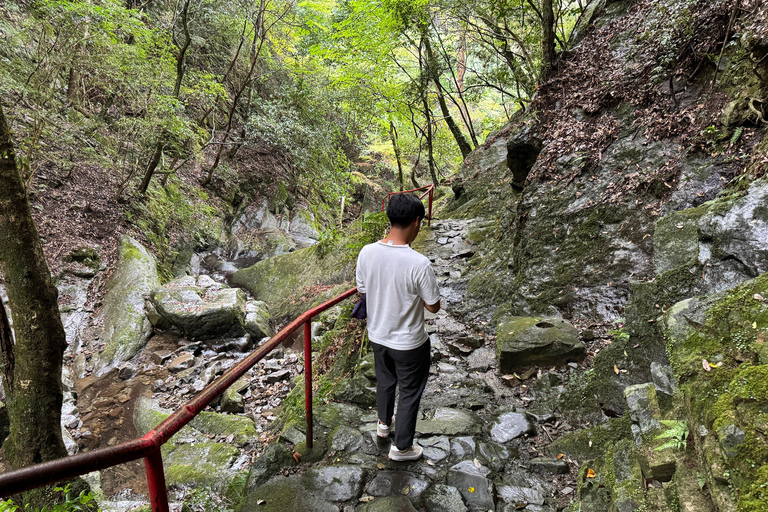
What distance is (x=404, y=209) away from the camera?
2.38 meters

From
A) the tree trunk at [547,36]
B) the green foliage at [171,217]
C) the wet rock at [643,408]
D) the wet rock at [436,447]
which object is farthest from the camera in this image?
the green foliage at [171,217]

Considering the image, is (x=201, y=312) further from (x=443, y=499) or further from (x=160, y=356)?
(x=443, y=499)

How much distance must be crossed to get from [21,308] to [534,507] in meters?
4.14

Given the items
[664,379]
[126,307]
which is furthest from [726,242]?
[126,307]

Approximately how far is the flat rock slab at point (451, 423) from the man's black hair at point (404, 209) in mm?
Answer: 1972

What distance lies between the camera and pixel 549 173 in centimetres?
586

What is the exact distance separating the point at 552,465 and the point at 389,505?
132cm

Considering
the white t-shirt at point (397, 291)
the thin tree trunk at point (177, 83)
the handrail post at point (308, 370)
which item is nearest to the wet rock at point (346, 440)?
the handrail post at point (308, 370)

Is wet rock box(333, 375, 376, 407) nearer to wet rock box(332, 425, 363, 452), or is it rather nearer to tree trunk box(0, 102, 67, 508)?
wet rock box(332, 425, 363, 452)

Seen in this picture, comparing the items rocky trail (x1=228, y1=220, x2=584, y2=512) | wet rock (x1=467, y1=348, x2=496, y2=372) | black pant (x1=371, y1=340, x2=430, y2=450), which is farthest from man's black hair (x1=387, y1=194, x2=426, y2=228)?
wet rock (x1=467, y1=348, x2=496, y2=372)

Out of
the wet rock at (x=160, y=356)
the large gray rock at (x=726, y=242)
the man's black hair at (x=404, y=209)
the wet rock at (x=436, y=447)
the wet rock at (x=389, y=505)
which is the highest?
the man's black hair at (x=404, y=209)

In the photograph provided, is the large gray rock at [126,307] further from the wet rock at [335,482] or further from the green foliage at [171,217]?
the wet rock at [335,482]

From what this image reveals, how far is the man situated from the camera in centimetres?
241

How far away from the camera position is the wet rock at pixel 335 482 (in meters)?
2.48
